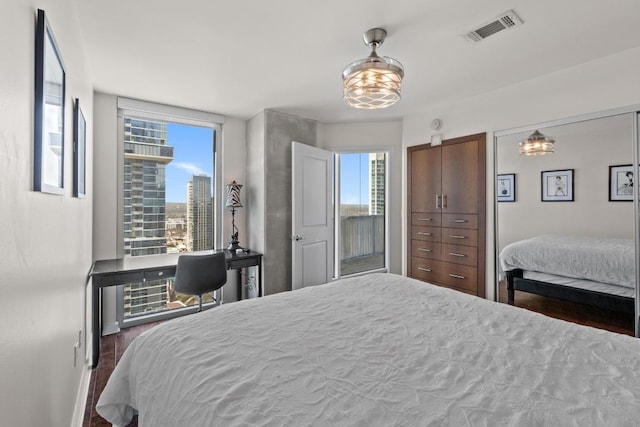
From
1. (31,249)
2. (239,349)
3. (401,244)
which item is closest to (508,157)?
(401,244)

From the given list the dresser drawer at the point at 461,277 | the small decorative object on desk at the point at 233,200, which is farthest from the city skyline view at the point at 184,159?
the dresser drawer at the point at 461,277

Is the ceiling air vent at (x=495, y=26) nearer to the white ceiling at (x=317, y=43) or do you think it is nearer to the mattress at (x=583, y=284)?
the white ceiling at (x=317, y=43)

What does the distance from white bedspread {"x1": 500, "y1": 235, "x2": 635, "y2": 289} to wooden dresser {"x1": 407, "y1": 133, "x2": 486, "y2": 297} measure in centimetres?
34

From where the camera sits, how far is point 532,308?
287 cm

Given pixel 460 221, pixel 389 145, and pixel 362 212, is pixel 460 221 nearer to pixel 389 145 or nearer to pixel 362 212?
pixel 389 145

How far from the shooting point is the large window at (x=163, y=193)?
3264 millimetres

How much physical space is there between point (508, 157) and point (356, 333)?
266 centimetres

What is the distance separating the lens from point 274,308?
160 cm

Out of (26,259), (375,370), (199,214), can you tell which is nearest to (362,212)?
(199,214)

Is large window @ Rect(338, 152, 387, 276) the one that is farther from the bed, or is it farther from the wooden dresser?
the bed

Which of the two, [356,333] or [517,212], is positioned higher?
[517,212]

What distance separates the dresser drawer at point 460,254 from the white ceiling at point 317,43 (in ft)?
5.47

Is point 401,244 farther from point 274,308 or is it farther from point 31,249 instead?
point 31,249

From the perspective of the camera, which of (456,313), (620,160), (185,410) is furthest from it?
(620,160)
